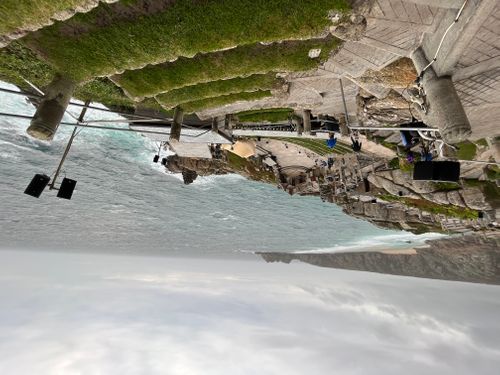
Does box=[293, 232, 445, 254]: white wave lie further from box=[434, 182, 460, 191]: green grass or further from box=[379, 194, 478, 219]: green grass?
box=[434, 182, 460, 191]: green grass

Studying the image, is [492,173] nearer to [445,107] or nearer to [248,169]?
[445,107]

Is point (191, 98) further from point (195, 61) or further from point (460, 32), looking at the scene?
point (460, 32)

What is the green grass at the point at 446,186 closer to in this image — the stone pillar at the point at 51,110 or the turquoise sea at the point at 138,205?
the turquoise sea at the point at 138,205

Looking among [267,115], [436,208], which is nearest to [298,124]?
[267,115]

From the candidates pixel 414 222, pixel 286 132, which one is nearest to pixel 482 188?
pixel 414 222

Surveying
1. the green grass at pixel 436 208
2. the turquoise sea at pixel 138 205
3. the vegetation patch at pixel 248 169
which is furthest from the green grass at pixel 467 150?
the turquoise sea at pixel 138 205

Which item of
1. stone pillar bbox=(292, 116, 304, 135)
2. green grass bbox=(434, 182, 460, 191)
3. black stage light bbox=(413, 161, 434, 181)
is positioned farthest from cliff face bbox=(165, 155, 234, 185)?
black stage light bbox=(413, 161, 434, 181)
